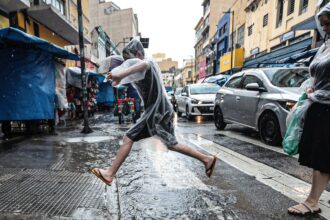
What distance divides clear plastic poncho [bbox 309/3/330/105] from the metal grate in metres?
2.43

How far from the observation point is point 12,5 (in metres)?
10.5

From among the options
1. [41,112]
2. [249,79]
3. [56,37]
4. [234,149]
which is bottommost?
[234,149]

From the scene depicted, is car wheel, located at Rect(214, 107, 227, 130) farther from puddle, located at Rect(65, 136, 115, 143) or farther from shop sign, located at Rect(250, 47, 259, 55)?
shop sign, located at Rect(250, 47, 259, 55)

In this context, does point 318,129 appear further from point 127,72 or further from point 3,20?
point 3,20

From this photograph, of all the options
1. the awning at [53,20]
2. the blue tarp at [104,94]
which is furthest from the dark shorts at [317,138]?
the blue tarp at [104,94]

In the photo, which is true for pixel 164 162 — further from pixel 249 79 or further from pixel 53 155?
pixel 249 79

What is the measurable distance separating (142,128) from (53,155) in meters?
2.72

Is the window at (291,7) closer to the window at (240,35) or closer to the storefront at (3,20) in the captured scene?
the window at (240,35)

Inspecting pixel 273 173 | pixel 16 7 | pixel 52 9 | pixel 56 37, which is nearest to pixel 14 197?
pixel 273 173

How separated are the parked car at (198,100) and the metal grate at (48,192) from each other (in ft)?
26.3

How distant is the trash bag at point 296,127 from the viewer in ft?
9.14

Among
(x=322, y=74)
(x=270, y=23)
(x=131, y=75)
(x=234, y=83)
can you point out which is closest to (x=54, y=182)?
(x=131, y=75)

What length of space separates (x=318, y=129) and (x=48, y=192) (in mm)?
3024

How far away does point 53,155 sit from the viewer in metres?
5.06
